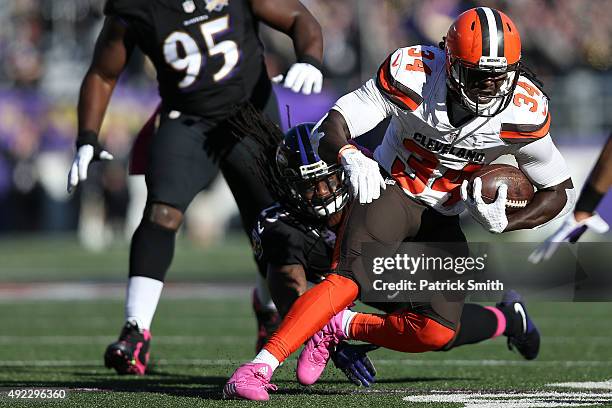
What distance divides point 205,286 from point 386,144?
234 inches

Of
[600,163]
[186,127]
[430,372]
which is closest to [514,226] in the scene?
[600,163]

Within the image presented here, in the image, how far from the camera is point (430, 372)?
5145mm

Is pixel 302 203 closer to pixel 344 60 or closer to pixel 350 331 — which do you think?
pixel 350 331

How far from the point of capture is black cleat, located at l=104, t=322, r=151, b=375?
5.07 m

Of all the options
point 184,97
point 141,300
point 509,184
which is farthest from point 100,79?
point 509,184

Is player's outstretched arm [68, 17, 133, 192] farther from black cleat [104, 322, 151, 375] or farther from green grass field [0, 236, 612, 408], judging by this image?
green grass field [0, 236, 612, 408]

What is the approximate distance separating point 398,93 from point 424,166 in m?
0.39

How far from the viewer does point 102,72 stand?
5605mm

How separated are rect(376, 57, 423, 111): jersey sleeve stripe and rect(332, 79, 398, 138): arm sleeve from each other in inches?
1.1

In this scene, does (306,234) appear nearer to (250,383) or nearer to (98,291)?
(250,383)

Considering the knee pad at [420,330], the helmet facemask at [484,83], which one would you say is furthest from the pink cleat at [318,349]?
the helmet facemask at [484,83]

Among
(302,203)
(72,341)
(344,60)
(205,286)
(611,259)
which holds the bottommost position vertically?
(344,60)

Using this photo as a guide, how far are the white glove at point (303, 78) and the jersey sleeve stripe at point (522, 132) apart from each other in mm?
1160

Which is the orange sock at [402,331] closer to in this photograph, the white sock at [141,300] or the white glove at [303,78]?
the white glove at [303,78]
